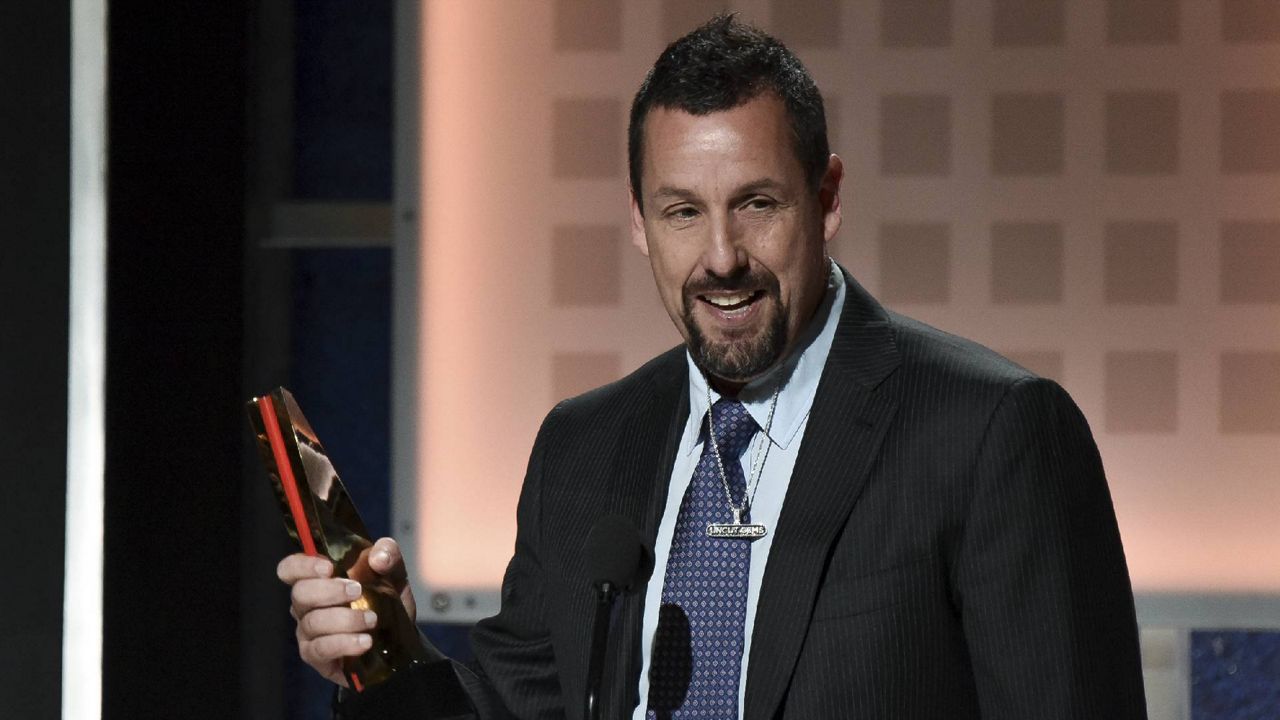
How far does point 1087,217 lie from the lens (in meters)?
2.20

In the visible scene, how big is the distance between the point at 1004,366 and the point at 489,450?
115 cm

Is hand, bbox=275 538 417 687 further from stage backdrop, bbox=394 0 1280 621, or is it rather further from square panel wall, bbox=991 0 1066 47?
square panel wall, bbox=991 0 1066 47

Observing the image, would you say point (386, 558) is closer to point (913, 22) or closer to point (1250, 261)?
point (913, 22)

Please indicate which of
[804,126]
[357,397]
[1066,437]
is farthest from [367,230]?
[1066,437]

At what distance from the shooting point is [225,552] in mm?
2193

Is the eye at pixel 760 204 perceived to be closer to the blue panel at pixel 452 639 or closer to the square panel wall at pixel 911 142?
the square panel wall at pixel 911 142

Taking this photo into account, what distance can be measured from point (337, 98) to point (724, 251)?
4.92 feet

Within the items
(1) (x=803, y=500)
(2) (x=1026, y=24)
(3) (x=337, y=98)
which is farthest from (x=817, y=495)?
(3) (x=337, y=98)

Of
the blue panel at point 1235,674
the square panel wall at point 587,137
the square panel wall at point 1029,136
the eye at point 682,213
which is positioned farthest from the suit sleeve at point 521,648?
the blue panel at point 1235,674

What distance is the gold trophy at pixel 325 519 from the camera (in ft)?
3.79

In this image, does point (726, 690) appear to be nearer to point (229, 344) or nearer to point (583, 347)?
point (583, 347)

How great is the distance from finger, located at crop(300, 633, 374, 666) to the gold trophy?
2 cm

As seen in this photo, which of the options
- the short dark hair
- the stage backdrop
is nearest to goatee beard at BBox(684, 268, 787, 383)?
the short dark hair

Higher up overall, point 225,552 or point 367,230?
point 367,230
